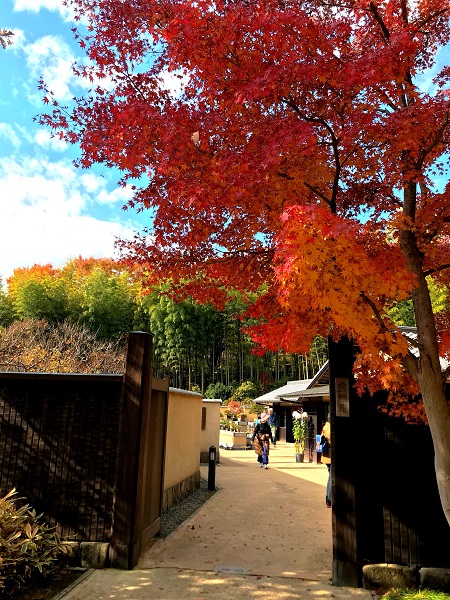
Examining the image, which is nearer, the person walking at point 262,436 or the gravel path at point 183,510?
the gravel path at point 183,510

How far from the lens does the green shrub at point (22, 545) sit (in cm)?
409

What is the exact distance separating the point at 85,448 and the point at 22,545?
113 cm

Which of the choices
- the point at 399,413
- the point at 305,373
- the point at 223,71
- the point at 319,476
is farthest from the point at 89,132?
the point at 305,373

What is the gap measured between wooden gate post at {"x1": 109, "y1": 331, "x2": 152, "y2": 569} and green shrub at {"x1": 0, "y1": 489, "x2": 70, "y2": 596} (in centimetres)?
63

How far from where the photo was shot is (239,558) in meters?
5.32

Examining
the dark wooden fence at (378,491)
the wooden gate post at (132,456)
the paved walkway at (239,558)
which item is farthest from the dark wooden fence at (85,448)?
the dark wooden fence at (378,491)

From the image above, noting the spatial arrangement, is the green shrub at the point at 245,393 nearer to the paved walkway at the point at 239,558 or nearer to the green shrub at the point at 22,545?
the paved walkway at the point at 239,558

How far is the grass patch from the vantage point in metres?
4.14

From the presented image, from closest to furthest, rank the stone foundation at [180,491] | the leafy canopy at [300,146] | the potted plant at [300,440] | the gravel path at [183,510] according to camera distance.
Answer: the leafy canopy at [300,146] → the gravel path at [183,510] → the stone foundation at [180,491] → the potted plant at [300,440]

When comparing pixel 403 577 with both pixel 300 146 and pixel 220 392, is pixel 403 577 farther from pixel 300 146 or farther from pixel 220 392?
pixel 220 392

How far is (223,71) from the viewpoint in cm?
410

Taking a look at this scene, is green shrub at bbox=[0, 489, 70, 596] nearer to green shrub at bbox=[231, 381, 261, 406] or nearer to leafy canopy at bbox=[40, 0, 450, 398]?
leafy canopy at bbox=[40, 0, 450, 398]

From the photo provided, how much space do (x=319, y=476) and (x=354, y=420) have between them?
8.42 meters

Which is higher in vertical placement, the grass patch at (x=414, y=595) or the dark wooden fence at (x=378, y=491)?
the dark wooden fence at (x=378, y=491)
